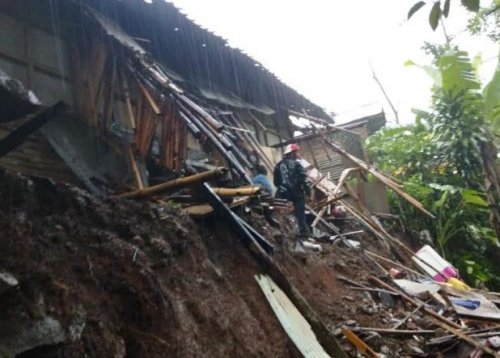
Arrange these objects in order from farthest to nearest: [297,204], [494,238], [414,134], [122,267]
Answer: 1. [414,134]
2. [494,238]
3. [297,204]
4. [122,267]

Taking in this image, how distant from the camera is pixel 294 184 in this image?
20.9 ft

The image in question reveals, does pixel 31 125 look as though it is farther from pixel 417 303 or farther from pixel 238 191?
pixel 417 303

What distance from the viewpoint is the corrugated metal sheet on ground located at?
3418mm

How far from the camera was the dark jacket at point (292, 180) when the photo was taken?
638cm

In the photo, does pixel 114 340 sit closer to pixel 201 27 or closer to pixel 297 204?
pixel 297 204

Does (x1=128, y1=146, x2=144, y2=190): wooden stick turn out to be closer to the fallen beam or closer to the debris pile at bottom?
the debris pile at bottom

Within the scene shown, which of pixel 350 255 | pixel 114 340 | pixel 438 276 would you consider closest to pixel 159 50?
pixel 350 255

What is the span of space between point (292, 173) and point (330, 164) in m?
6.03

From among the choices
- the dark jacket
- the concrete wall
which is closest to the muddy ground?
the dark jacket

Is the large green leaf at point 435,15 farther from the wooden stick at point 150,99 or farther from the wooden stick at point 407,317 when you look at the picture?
the wooden stick at point 407,317

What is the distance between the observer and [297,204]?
21.1 ft

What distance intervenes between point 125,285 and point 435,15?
2.43m

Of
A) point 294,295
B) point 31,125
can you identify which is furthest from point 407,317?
point 31,125

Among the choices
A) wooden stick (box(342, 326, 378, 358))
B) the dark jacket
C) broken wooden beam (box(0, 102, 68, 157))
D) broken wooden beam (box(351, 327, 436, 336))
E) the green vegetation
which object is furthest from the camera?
the green vegetation
